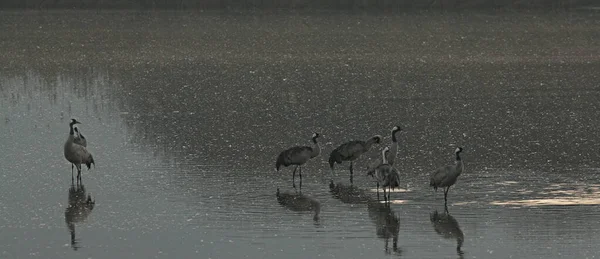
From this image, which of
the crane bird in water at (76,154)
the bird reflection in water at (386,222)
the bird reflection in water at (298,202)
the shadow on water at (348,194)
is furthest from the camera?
the crane bird in water at (76,154)

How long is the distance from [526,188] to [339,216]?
188 inches

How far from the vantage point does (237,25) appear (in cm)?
8950

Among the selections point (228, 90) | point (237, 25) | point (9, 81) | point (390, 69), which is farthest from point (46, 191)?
point (237, 25)

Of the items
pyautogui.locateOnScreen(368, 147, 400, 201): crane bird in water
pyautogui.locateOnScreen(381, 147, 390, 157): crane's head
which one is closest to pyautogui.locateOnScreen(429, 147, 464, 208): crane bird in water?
pyautogui.locateOnScreen(368, 147, 400, 201): crane bird in water

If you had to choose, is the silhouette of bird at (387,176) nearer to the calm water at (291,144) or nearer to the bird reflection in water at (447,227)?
the calm water at (291,144)

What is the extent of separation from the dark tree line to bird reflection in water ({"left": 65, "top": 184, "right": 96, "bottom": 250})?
280 feet

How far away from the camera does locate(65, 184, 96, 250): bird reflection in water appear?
22.7 meters

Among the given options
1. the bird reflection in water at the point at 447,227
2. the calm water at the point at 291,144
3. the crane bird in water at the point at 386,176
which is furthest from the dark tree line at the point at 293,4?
the bird reflection in water at the point at 447,227

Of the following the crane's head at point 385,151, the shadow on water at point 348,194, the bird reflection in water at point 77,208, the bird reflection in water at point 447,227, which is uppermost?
the crane's head at point 385,151

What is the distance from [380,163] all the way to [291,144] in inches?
305

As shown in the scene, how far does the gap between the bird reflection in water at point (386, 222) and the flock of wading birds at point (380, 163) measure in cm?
32

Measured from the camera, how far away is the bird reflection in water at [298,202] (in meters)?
24.2

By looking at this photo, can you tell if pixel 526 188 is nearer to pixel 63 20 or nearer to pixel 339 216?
pixel 339 216

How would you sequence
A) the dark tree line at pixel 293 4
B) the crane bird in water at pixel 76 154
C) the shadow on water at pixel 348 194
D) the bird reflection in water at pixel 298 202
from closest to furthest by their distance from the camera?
1. the bird reflection in water at pixel 298 202
2. the shadow on water at pixel 348 194
3. the crane bird in water at pixel 76 154
4. the dark tree line at pixel 293 4
